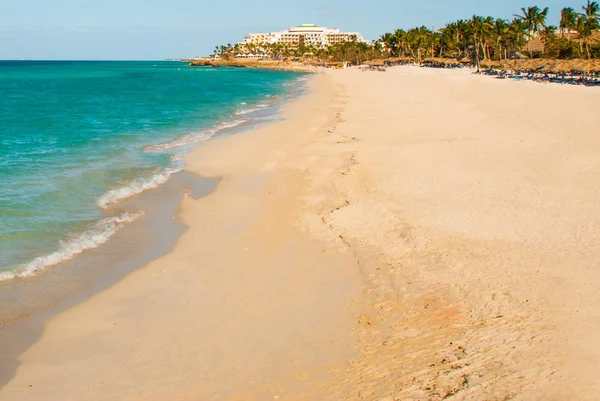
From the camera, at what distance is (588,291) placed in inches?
306

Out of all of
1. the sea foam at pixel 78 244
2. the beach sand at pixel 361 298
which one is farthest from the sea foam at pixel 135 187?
the beach sand at pixel 361 298

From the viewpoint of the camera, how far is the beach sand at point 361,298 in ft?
19.9

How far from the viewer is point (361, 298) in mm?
8242

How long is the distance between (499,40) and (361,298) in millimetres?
87315

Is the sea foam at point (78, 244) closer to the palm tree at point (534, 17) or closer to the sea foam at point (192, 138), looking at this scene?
the sea foam at point (192, 138)

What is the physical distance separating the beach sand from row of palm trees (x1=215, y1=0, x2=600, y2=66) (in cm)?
5822

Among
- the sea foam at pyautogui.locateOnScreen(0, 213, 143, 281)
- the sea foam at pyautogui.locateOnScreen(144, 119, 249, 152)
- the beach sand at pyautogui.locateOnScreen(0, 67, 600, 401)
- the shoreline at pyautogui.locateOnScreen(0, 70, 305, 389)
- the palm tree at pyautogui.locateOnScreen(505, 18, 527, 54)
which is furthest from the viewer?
the palm tree at pyautogui.locateOnScreen(505, 18, 527, 54)

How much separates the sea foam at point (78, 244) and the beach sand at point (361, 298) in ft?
5.15

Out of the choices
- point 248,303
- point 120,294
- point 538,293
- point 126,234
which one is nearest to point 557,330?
point 538,293

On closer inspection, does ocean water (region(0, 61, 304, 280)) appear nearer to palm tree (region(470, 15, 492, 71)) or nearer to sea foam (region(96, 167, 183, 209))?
sea foam (region(96, 167, 183, 209))

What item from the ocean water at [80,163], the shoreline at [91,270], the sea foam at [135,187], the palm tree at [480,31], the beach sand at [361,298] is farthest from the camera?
the palm tree at [480,31]

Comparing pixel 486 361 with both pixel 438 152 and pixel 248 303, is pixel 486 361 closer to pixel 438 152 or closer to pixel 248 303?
pixel 248 303

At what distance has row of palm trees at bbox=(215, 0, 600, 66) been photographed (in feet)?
213

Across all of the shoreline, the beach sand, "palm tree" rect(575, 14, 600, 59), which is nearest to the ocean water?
the shoreline
